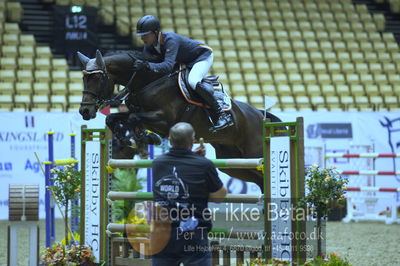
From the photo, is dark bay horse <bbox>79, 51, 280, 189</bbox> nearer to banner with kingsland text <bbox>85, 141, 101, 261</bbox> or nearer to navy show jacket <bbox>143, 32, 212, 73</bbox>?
navy show jacket <bbox>143, 32, 212, 73</bbox>

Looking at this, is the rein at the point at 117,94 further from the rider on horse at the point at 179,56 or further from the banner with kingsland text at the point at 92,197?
the banner with kingsland text at the point at 92,197

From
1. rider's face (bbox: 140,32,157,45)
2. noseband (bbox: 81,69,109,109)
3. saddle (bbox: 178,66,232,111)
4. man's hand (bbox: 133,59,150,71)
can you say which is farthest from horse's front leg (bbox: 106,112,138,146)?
rider's face (bbox: 140,32,157,45)

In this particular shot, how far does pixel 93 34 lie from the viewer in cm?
1014

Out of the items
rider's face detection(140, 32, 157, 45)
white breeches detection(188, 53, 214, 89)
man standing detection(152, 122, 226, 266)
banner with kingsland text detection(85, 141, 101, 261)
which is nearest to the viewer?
man standing detection(152, 122, 226, 266)

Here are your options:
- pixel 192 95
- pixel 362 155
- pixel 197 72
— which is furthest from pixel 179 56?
pixel 362 155

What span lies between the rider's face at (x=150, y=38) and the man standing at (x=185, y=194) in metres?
2.05

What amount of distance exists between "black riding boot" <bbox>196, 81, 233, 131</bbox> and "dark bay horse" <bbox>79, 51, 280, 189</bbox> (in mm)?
155

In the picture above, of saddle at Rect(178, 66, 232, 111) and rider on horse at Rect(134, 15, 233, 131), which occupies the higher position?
rider on horse at Rect(134, 15, 233, 131)

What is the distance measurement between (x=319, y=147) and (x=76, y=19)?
4.69 m

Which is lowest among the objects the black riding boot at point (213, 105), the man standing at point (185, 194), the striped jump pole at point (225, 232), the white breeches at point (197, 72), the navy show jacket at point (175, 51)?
the striped jump pole at point (225, 232)

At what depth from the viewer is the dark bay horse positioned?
5.07 metres

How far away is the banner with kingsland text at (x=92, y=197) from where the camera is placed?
16.9 feet

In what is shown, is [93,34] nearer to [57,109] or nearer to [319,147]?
[57,109]

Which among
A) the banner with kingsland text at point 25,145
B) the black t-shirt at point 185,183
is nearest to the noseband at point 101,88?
the black t-shirt at point 185,183
